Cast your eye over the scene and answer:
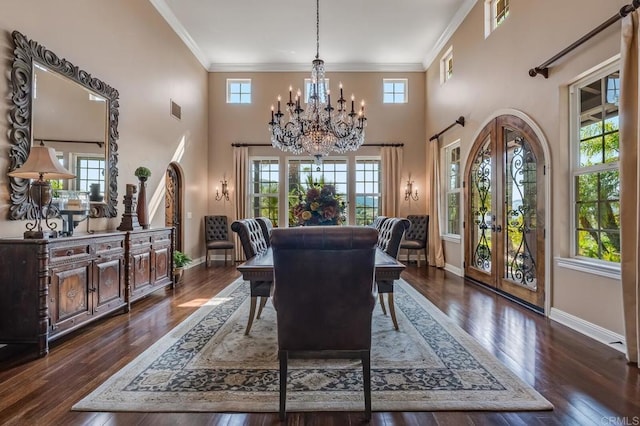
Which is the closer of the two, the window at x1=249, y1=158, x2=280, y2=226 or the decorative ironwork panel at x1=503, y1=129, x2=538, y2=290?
the decorative ironwork panel at x1=503, y1=129, x2=538, y2=290

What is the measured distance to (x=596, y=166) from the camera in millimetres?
3084

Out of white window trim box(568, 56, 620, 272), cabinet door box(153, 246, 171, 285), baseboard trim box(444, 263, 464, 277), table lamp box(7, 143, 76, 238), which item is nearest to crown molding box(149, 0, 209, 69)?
table lamp box(7, 143, 76, 238)

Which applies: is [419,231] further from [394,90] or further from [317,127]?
[317,127]

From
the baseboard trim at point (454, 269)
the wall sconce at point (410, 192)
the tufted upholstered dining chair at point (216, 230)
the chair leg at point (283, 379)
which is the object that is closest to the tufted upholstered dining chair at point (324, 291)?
the chair leg at point (283, 379)

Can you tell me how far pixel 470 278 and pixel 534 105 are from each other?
9.18 ft

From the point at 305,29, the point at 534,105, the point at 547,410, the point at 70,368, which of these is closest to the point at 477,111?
the point at 534,105

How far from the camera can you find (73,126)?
3607mm

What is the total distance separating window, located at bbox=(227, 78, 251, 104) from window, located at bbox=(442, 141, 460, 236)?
466cm

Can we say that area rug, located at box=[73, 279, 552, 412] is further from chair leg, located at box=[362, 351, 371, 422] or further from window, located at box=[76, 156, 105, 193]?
window, located at box=[76, 156, 105, 193]

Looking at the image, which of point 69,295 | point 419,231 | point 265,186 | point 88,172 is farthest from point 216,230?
point 69,295

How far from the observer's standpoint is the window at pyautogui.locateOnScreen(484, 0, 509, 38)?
15.6 feet

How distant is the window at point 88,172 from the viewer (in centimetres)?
364

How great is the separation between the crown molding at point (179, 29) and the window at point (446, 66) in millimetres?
5006

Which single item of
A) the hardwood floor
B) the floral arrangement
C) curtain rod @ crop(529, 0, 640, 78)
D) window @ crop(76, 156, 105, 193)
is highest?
curtain rod @ crop(529, 0, 640, 78)
